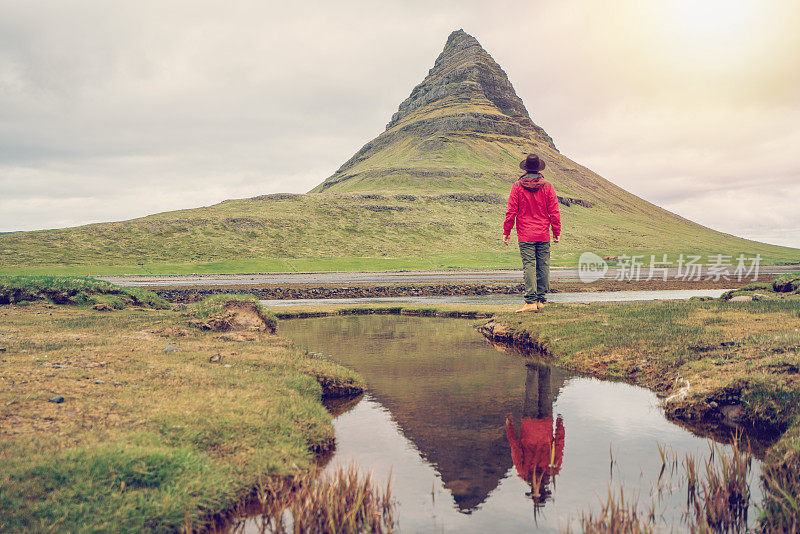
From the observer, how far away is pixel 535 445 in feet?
23.7

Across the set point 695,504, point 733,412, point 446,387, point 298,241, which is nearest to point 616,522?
point 695,504

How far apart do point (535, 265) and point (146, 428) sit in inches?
594

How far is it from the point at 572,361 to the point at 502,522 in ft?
28.5

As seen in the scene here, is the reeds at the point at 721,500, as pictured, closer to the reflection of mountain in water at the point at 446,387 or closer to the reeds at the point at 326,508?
the reflection of mountain in water at the point at 446,387

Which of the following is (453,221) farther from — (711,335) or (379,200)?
(711,335)

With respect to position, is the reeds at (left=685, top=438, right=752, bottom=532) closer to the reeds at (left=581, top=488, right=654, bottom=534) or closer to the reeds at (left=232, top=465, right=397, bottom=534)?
the reeds at (left=581, top=488, right=654, bottom=534)

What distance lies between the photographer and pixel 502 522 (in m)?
5.09

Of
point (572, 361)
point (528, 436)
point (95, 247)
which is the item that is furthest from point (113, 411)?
point (95, 247)

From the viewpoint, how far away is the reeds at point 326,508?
4953 millimetres

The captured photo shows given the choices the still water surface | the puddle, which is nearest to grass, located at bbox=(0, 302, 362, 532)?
the still water surface

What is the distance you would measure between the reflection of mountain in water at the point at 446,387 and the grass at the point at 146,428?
1584mm

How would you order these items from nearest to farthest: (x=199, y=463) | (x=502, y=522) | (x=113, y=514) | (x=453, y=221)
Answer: (x=113, y=514), (x=502, y=522), (x=199, y=463), (x=453, y=221)

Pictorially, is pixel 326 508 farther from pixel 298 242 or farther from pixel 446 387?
pixel 298 242

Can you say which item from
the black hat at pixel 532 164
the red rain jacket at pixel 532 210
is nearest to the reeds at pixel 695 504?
the red rain jacket at pixel 532 210
